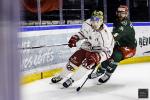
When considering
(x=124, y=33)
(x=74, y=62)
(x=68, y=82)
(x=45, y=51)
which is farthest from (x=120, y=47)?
(x=45, y=51)

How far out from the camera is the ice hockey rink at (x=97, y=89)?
4.10 m

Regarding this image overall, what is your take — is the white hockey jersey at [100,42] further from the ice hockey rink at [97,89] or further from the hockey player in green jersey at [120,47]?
the ice hockey rink at [97,89]

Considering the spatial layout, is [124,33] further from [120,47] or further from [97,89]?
[97,89]

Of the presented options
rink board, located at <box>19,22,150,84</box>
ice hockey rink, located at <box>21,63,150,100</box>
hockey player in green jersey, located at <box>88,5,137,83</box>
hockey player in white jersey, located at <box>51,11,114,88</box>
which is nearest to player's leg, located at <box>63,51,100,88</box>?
hockey player in white jersey, located at <box>51,11,114,88</box>

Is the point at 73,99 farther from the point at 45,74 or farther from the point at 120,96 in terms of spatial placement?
the point at 45,74

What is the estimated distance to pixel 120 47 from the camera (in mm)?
5164

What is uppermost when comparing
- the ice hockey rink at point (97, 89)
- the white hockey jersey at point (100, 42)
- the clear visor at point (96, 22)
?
the clear visor at point (96, 22)

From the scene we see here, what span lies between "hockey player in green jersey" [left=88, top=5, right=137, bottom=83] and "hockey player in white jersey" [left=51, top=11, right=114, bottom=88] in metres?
0.22

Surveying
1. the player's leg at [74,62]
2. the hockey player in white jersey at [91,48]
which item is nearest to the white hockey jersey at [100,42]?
the hockey player in white jersey at [91,48]

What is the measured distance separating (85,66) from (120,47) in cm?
84

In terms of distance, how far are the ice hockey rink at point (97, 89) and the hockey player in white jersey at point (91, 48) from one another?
0.23m

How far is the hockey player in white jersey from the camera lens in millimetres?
4598

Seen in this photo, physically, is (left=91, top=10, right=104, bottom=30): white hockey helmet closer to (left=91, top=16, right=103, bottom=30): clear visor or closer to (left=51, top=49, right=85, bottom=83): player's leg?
(left=91, top=16, right=103, bottom=30): clear visor

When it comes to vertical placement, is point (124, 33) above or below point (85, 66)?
above
